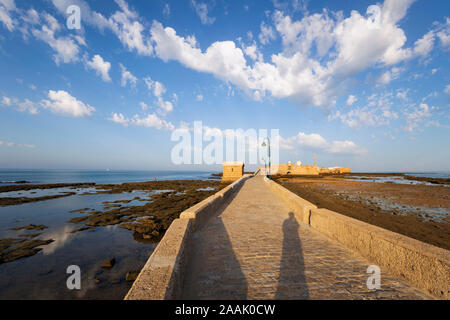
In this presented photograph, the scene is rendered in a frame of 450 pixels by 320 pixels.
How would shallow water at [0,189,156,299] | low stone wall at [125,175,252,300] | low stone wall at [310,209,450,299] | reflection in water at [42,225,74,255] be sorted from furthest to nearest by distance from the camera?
reflection in water at [42,225,74,255]
shallow water at [0,189,156,299]
low stone wall at [310,209,450,299]
low stone wall at [125,175,252,300]

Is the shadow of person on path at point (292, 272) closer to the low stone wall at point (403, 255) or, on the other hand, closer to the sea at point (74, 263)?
the low stone wall at point (403, 255)

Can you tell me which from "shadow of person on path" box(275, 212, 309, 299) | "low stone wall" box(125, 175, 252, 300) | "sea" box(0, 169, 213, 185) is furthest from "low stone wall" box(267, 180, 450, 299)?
"sea" box(0, 169, 213, 185)

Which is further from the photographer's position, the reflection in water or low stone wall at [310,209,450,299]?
the reflection in water

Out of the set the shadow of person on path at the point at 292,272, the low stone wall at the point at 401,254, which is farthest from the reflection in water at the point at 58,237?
the low stone wall at the point at 401,254

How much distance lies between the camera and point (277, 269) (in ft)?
10.0

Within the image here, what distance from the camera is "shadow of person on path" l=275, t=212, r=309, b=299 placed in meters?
2.45

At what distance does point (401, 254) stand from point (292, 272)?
5.45 feet

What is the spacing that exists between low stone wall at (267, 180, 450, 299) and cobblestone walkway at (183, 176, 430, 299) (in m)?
0.16

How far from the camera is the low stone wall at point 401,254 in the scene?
222 centimetres

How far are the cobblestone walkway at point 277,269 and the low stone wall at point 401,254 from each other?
16 cm

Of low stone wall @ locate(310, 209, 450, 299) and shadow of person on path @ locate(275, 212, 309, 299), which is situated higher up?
low stone wall @ locate(310, 209, 450, 299)

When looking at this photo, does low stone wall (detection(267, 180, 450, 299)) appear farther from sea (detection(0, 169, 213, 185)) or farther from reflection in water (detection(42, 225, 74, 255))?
sea (detection(0, 169, 213, 185))
